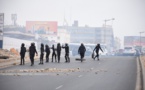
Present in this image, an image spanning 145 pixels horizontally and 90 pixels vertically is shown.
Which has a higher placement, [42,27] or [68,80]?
[42,27]

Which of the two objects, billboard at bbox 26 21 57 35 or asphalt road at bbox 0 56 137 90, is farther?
billboard at bbox 26 21 57 35

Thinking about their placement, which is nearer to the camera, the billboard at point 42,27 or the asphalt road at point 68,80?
the asphalt road at point 68,80

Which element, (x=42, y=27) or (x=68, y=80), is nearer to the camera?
(x=68, y=80)

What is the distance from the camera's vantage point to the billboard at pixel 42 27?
157 m

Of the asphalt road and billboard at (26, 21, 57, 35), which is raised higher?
billboard at (26, 21, 57, 35)

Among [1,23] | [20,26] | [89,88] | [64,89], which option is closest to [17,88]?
[64,89]

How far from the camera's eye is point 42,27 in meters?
164

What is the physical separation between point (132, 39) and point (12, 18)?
66140 mm

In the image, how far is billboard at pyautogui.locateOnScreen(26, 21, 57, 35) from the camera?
516 feet

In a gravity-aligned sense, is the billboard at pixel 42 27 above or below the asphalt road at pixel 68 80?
above

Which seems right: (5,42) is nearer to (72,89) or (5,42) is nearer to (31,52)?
(31,52)

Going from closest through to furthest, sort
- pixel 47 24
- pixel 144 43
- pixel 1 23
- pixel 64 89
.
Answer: pixel 64 89 < pixel 1 23 < pixel 47 24 < pixel 144 43

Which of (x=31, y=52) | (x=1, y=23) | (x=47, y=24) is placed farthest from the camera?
(x=47, y=24)

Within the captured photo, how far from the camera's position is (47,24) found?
158500mm
